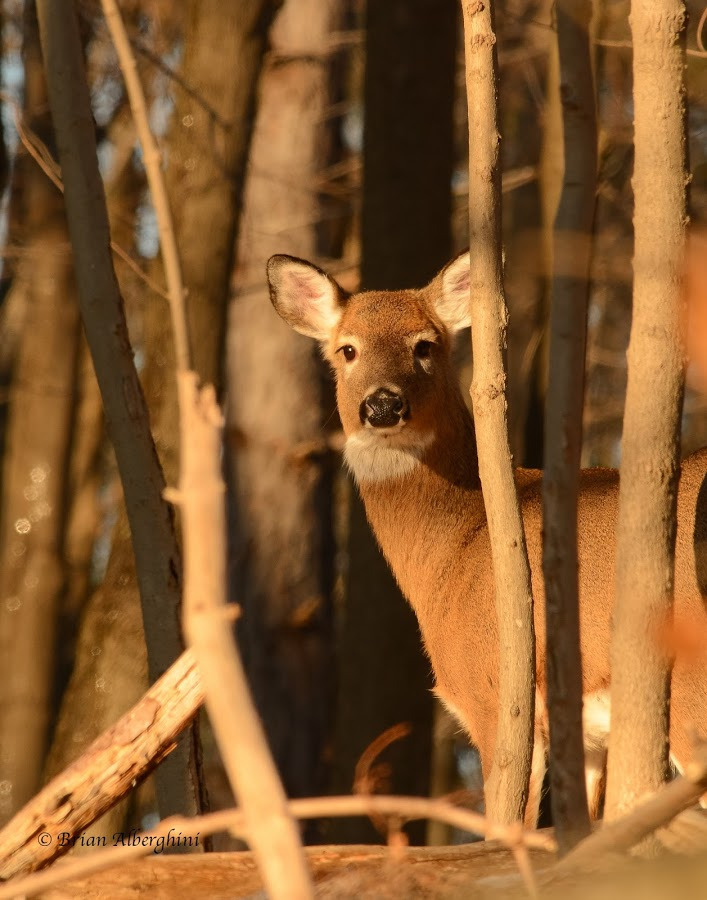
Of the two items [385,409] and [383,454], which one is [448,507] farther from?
[385,409]

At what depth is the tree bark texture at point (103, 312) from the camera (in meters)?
5.38

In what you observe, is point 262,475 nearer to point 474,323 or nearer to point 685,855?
point 474,323

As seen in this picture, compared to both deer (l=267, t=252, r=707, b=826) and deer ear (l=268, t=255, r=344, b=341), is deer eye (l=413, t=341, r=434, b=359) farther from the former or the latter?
deer ear (l=268, t=255, r=344, b=341)

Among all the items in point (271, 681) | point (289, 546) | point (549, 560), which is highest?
point (549, 560)

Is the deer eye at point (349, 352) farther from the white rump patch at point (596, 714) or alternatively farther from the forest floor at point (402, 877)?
the forest floor at point (402, 877)

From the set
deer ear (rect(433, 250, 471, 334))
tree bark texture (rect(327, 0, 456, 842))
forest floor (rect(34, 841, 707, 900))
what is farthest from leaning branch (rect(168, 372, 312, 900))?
tree bark texture (rect(327, 0, 456, 842))

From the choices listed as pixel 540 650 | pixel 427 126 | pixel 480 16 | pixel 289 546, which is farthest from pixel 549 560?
pixel 289 546

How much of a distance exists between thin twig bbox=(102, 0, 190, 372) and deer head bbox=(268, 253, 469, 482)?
2851 mm

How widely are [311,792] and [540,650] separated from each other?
229 inches

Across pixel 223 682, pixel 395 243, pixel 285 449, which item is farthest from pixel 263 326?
pixel 223 682

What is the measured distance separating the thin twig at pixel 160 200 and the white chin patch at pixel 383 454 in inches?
117

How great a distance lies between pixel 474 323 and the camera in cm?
430

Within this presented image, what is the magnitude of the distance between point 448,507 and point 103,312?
2.15 m

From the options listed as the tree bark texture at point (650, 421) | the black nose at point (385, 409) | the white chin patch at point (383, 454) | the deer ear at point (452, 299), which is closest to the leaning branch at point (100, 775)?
the tree bark texture at point (650, 421)
